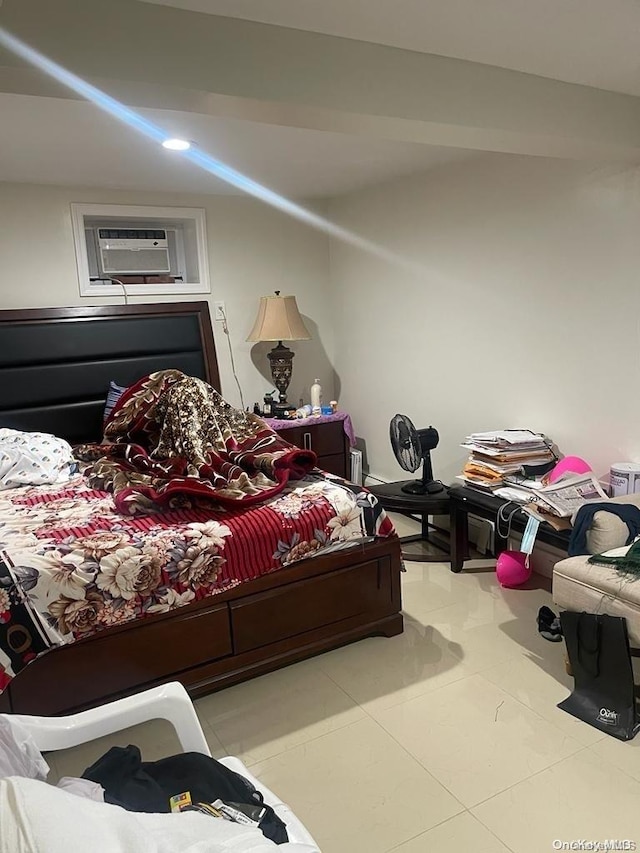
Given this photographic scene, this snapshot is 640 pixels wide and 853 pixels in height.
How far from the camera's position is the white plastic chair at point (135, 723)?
56.2 inches

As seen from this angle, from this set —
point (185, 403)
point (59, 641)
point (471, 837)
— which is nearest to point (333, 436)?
point (185, 403)

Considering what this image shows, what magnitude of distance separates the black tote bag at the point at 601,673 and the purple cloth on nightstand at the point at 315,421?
2450 mm

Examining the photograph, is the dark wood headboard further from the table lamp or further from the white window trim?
the table lamp

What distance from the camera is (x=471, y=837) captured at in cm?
174

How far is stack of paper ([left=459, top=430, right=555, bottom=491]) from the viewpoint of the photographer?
317 cm

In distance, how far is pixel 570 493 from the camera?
9.16ft

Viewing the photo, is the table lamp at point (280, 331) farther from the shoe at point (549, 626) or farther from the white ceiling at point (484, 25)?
the white ceiling at point (484, 25)

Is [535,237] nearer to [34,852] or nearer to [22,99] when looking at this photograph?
[22,99]

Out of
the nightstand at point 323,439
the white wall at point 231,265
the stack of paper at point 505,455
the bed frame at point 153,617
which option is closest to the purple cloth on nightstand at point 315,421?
the nightstand at point 323,439

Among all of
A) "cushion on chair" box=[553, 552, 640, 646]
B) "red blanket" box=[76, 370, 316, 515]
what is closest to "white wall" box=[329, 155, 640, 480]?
"cushion on chair" box=[553, 552, 640, 646]

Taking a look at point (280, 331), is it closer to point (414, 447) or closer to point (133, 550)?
point (414, 447)

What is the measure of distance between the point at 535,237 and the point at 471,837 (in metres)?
2.68

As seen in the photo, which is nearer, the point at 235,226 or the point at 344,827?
the point at 344,827

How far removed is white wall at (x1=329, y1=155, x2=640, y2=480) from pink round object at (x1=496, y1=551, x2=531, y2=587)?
24.0 inches
